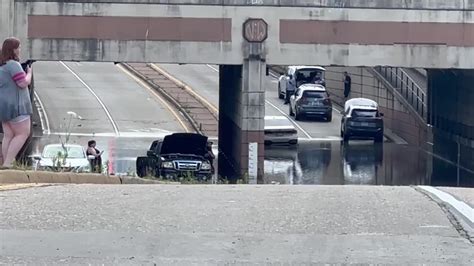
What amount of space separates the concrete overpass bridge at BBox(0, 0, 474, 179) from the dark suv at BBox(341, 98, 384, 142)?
454 inches

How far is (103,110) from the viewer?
53.3 meters

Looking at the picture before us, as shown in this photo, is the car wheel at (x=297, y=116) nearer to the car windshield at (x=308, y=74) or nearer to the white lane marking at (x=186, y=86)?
the white lane marking at (x=186, y=86)

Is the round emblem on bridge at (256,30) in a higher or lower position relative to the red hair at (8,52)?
higher

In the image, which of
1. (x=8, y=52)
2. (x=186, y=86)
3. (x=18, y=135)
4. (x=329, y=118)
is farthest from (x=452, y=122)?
(x=8, y=52)

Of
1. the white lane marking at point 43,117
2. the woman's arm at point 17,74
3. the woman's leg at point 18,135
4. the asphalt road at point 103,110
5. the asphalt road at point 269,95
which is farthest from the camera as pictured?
the asphalt road at point 269,95

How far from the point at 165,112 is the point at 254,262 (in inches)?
1762

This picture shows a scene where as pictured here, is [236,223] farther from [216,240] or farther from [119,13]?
[119,13]

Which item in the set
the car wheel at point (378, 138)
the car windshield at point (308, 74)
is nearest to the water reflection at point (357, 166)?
the car wheel at point (378, 138)

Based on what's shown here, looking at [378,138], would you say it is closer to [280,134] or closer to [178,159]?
[280,134]

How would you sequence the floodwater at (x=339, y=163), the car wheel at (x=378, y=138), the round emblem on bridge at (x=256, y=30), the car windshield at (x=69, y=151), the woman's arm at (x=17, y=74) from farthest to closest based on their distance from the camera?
the car wheel at (x=378, y=138), the round emblem on bridge at (x=256, y=30), the floodwater at (x=339, y=163), the car windshield at (x=69, y=151), the woman's arm at (x=17, y=74)

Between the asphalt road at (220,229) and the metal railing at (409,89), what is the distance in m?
36.6

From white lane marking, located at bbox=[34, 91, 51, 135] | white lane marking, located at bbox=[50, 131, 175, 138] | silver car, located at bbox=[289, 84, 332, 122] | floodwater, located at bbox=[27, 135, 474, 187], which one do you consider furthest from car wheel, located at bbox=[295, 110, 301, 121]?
white lane marking, located at bbox=[34, 91, 51, 135]

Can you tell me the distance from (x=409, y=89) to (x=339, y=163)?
12.8m

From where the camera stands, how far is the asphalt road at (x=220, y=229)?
8.89 m
